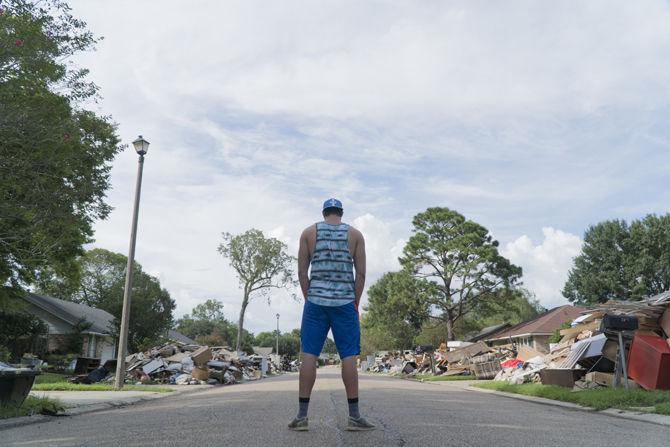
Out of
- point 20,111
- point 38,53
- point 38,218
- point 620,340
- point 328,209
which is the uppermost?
point 38,53

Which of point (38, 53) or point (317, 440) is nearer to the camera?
point (317, 440)

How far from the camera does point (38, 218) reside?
10.7 meters

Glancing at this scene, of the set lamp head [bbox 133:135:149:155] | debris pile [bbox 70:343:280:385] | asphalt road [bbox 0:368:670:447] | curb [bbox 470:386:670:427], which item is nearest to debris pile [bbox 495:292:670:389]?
curb [bbox 470:386:670:427]

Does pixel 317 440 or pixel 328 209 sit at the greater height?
pixel 328 209

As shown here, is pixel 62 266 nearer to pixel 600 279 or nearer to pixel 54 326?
pixel 54 326

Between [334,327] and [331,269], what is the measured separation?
1.83 ft

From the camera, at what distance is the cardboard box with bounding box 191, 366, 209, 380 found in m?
24.0

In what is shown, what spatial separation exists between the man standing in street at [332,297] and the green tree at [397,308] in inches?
1493

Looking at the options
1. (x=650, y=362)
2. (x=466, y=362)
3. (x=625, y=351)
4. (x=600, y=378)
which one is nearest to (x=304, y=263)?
(x=650, y=362)

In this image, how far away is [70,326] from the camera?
123 feet

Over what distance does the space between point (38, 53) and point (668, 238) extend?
4429 cm

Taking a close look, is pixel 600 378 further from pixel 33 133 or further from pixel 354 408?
pixel 33 133

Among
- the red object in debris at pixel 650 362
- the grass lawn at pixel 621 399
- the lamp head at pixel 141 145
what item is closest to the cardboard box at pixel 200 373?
the lamp head at pixel 141 145

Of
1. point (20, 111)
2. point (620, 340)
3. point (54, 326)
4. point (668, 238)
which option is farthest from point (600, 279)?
point (20, 111)
